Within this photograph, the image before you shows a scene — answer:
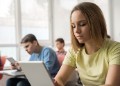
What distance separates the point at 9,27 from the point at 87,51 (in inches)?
151

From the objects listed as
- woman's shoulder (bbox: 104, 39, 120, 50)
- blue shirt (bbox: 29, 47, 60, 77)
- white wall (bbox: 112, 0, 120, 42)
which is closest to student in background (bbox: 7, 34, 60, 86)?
blue shirt (bbox: 29, 47, 60, 77)

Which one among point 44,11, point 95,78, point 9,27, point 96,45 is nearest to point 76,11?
point 96,45

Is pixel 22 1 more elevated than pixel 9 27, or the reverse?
pixel 22 1

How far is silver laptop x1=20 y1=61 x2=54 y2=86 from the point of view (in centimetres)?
113

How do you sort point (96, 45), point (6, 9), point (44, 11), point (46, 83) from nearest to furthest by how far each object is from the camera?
point (46, 83), point (96, 45), point (6, 9), point (44, 11)

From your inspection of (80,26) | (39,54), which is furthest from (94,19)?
(39,54)

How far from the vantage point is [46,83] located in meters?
1.19

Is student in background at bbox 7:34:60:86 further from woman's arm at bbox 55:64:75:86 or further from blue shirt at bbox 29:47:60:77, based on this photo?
woman's arm at bbox 55:64:75:86

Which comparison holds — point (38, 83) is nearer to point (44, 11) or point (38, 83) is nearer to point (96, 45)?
point (96, 45)

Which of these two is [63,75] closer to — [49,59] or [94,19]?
A: [94,19]

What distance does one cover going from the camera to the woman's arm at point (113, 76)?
46.4 inches

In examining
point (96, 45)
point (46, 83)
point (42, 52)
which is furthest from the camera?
point (42, 52)

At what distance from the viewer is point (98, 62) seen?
1288 millimetres

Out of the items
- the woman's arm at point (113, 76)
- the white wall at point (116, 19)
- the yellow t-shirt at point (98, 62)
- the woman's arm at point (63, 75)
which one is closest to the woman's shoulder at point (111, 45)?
the yellow t-shirt at point (98, 62)
